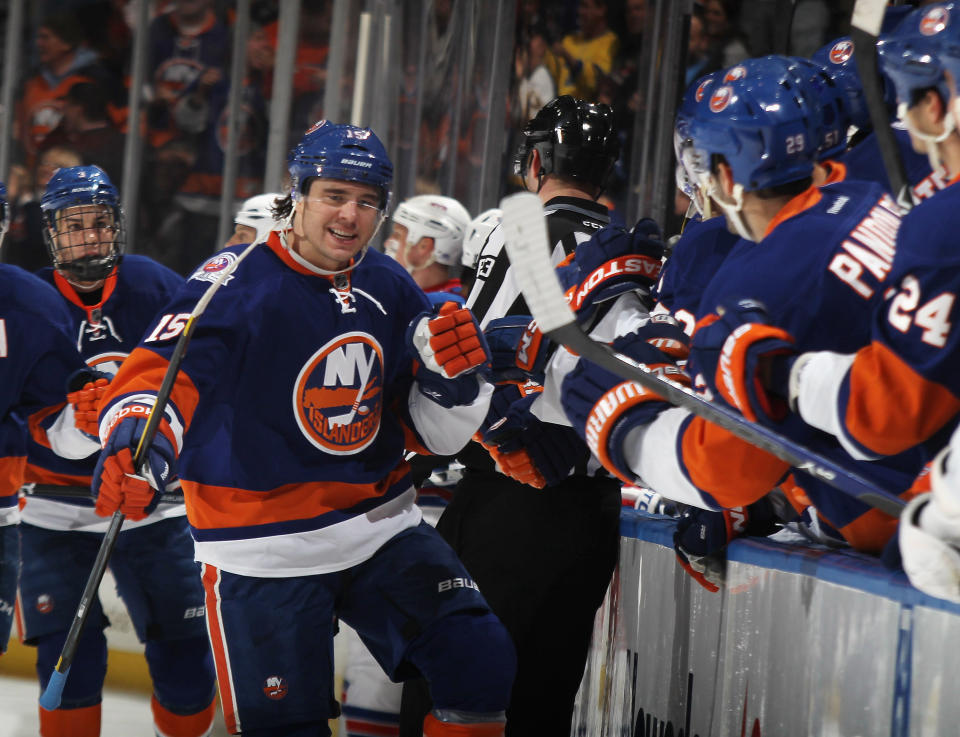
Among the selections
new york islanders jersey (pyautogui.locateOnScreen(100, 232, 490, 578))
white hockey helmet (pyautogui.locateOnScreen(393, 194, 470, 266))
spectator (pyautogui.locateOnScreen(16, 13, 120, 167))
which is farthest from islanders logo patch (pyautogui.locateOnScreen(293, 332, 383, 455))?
spectator (pyautogui.locateOnScreen(16, 13, 120, 167))

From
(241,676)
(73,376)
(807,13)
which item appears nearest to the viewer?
(241,676)

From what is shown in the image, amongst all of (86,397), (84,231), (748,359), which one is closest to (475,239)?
(84,231)

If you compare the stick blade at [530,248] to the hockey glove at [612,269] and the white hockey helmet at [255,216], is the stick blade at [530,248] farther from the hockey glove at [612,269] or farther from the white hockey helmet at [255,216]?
the white hockey helmet at [255,216]

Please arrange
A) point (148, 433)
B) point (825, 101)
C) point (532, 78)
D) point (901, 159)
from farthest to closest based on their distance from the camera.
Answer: point (532, 78) < point (148, 433) < point (901, 159) < point (825, 101)

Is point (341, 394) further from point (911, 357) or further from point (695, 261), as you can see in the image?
point (911, 357)

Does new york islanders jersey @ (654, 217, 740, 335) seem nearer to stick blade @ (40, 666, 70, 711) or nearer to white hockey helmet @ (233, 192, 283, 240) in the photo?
stick blade @ (40, 666, 70, 711)

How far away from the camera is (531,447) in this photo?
7.16 feet

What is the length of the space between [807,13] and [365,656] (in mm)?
2731

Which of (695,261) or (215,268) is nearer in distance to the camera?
(695,261)

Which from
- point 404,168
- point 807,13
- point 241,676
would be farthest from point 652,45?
point 241,676

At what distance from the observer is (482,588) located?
240 cm

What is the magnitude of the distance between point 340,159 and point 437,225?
1734mm

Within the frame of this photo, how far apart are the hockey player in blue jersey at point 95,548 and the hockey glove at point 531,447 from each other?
3.75ft

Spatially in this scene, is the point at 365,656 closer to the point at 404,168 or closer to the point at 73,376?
the point at 73,376
